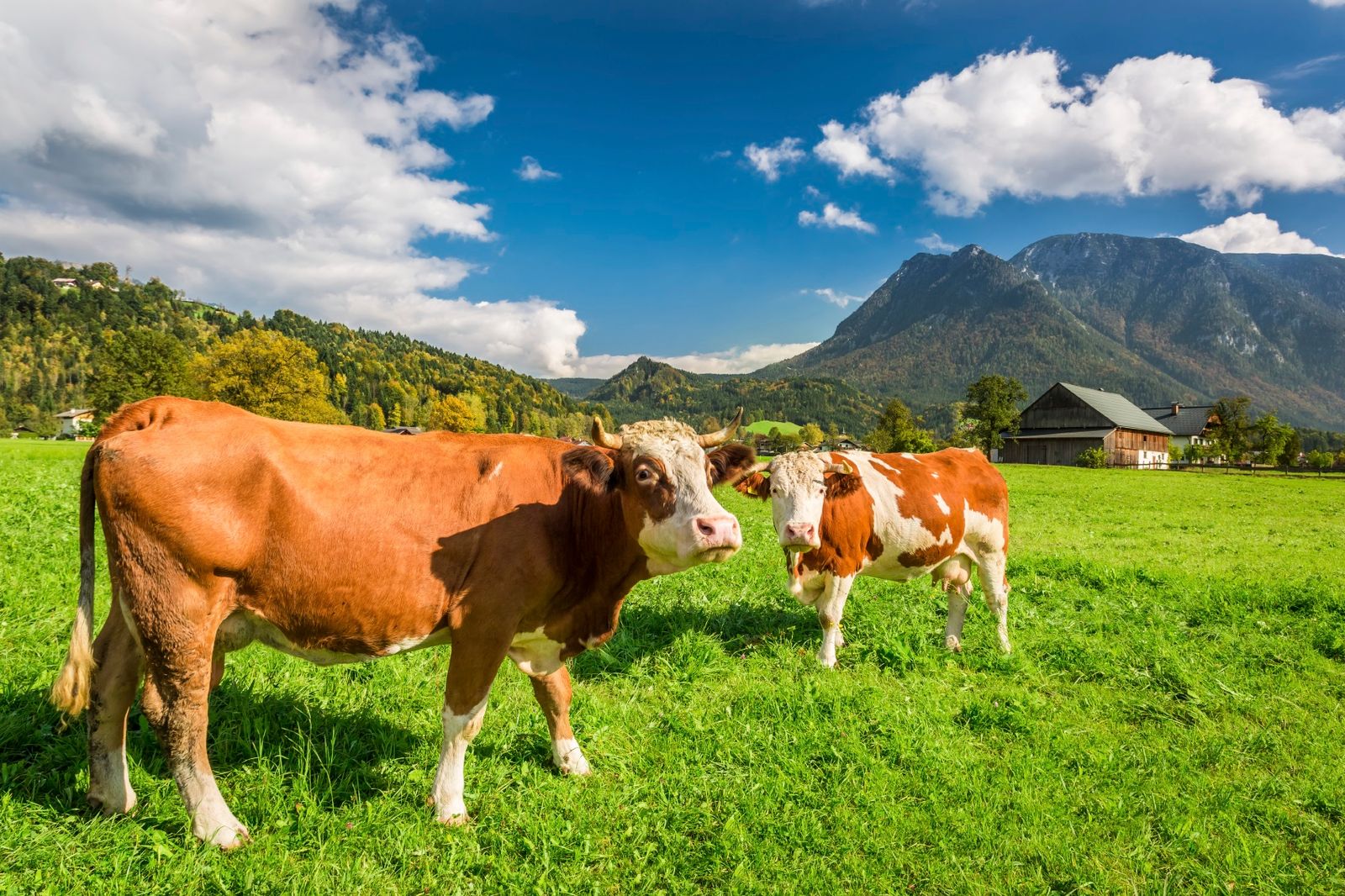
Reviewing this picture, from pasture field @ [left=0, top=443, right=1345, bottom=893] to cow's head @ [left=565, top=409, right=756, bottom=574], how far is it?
5.80 ft

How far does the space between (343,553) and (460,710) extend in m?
1.23

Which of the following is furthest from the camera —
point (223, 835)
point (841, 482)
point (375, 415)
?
point (375, 415)

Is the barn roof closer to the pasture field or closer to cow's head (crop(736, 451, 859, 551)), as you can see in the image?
the pasture field

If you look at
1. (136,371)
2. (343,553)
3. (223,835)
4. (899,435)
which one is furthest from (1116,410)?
(136,371)

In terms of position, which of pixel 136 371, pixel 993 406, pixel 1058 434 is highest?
pixel 136 371

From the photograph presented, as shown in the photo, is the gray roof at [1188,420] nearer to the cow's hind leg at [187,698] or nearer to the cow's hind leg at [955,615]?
the cow's hind leg at [955,615]

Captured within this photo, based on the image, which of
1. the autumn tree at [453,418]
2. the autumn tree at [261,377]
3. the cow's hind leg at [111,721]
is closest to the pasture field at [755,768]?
the cow's hind leg at [111,721]

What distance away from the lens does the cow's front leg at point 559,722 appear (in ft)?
14.8

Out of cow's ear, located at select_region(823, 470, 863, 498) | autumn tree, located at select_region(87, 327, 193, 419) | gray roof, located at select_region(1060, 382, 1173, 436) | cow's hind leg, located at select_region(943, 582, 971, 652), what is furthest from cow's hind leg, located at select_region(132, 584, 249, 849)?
gray roof, located at select_region(1060, 382, 1173, 436)

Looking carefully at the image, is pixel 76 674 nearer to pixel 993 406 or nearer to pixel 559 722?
pixel 559 722

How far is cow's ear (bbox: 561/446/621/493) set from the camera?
4145 millimetres

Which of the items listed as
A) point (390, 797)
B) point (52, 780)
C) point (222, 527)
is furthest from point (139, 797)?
point (222, 527)

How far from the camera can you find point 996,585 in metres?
7.93

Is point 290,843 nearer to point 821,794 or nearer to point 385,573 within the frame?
point 385,573
